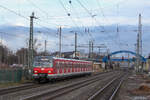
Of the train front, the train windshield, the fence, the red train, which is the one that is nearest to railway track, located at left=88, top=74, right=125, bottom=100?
the red train

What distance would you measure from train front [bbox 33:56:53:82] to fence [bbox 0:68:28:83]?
2.36 meters

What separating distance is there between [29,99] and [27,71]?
599 inches

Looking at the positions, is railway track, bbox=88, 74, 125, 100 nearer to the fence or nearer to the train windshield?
the train windshield

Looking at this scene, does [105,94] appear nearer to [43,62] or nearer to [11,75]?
[43,62]

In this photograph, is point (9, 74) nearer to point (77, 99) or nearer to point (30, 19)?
point (30, 19)

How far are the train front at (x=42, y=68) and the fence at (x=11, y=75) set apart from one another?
236 cm

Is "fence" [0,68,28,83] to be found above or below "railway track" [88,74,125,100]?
above

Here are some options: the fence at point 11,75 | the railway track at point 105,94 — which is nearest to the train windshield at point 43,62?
the fence at point 11,75

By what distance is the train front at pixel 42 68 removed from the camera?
24.8 metres

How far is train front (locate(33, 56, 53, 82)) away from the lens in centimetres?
2483

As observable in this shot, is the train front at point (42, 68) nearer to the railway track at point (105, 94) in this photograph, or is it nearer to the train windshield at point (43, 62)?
the train windshield at point (43, 62)

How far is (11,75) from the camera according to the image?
25.5 m

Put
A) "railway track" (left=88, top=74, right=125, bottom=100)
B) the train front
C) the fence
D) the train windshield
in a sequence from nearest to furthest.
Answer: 1. "railway track" (left=88, top=74, right=125, bottom=100)
2. the fence
3. the train front
4. the train windshield

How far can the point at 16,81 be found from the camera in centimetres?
2619
